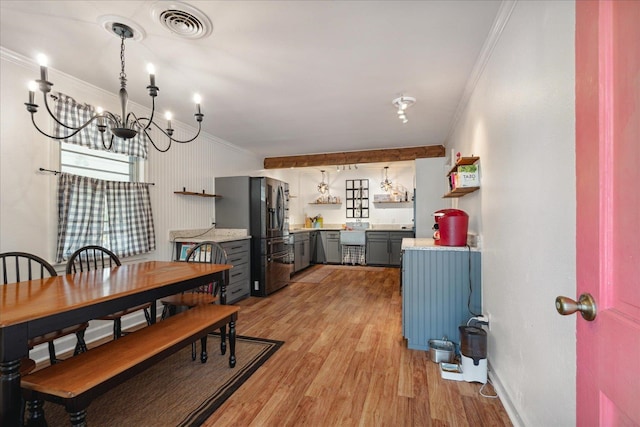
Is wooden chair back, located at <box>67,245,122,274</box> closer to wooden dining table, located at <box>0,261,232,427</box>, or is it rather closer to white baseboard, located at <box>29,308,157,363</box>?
wooden dining table, located at <box>0,261,232,427</box>

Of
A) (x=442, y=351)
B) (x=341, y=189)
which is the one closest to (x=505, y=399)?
(x=442, y=351)

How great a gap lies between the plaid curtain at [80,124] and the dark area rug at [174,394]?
210cm

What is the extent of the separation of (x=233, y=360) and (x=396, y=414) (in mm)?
1245

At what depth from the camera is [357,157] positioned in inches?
213

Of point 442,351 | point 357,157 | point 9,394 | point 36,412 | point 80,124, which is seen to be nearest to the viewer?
point 9,394

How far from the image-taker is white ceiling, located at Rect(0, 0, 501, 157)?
1.78 meters

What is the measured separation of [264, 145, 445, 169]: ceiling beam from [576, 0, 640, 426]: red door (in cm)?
452

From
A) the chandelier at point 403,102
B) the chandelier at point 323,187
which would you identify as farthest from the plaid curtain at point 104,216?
the chandelier at point 323,187

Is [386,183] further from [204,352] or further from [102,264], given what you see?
[102,264]

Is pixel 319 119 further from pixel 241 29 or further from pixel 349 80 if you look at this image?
pixel 241 29

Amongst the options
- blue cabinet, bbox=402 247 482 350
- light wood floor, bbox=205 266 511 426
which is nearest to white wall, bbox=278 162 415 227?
light wood floor, bbox=205 266 511 426

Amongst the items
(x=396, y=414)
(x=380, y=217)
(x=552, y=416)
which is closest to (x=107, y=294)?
(x=396, y=414)

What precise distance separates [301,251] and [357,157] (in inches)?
96.1

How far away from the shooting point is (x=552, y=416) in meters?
1.20
